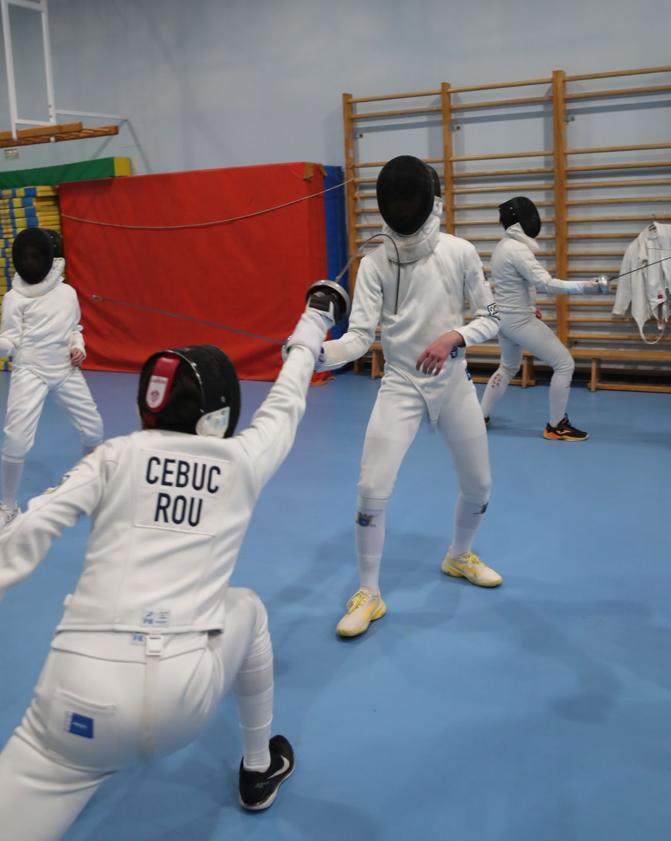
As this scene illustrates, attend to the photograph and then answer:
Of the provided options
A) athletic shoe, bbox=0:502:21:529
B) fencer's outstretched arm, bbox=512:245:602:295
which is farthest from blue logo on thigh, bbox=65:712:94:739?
fencer's outstretched arm, bbox=512:245:602:295

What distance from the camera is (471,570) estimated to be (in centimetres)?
299

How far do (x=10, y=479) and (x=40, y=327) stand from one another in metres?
0.70

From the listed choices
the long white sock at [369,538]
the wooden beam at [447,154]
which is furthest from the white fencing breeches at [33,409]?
the wooden beam at [447,154]

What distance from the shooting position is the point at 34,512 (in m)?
1.40

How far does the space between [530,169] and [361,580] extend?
4.45 meters

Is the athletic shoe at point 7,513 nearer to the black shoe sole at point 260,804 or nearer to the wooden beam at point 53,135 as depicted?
the black shoe sole at point 260,804

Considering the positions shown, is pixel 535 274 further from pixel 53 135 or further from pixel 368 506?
pixel 53 135

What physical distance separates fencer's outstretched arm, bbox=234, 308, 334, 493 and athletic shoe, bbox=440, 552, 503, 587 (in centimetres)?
137

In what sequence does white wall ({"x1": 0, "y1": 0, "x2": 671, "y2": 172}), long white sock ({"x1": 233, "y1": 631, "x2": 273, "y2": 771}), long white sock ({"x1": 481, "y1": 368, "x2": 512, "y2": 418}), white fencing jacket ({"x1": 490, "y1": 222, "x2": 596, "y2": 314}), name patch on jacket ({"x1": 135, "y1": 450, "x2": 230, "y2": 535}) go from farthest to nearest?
white wall ({"x1": 0, "y1": 0, "x2": 671, "y2": 172}) < long white sock ({"x1": 481, "y1": 368, "x2": 512, "y2": 418}) < white fencing jacket ({"x1": 490, "y1": 222, "x2": 596, "y2": 314}) < long white sock ({"x1": 233, "y1": 631, "x2": 273, "y2": 771}) < name patch on jacket ({"x1": 135, "y1": 450, "x2": 230, "y2": 535})

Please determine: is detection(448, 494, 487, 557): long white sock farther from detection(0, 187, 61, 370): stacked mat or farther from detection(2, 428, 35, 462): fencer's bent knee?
detection(0, 187, 61, 370): stacked mat

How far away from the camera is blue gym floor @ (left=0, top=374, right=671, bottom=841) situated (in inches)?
72.8

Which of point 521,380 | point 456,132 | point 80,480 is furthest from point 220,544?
point 456,132

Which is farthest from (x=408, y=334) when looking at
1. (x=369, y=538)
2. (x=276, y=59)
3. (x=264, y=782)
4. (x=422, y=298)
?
(x=276, y=59)

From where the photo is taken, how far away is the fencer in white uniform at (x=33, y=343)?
12.3 ft
